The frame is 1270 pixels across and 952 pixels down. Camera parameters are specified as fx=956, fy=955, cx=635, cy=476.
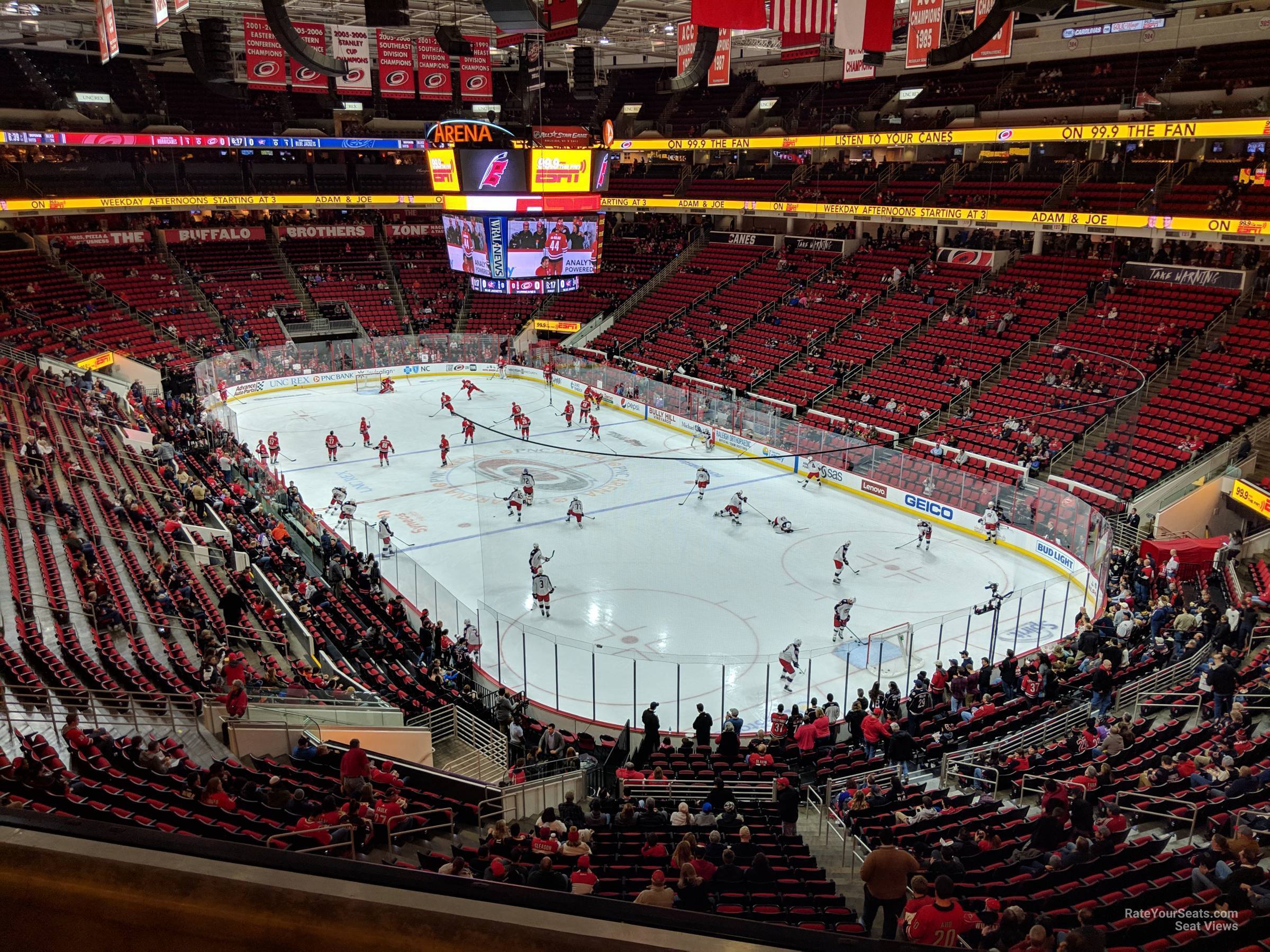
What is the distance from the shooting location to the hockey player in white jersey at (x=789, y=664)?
16.6 metres

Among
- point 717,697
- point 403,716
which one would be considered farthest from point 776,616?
point 403,716

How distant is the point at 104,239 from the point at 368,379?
1605 cm

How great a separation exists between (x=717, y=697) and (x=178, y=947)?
15689 millimetres

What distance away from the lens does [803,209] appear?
41.9m

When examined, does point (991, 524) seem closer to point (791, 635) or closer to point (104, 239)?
point (791, 635)

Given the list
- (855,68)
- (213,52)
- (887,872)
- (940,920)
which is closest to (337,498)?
(213,52)

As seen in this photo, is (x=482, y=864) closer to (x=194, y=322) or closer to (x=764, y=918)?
(x=764, y=918)

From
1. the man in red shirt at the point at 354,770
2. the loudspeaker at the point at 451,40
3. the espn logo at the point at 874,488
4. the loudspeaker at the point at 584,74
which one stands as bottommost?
the espn logo at the point at 874,488

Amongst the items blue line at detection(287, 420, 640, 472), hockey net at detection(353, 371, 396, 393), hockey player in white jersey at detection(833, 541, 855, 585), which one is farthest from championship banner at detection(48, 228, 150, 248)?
hockey player in white jersey at detection(833, 541, 855, 585)

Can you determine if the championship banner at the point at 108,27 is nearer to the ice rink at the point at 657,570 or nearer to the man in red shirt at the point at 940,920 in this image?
the ice rink at the point at 657,570

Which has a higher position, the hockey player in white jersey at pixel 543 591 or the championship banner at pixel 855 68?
the championship banner at pixel 855 68

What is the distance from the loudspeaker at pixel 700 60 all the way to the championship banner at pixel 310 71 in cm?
1332

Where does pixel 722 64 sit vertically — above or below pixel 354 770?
above

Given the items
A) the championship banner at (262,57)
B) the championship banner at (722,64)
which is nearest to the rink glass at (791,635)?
the championship banner at (722,64)
